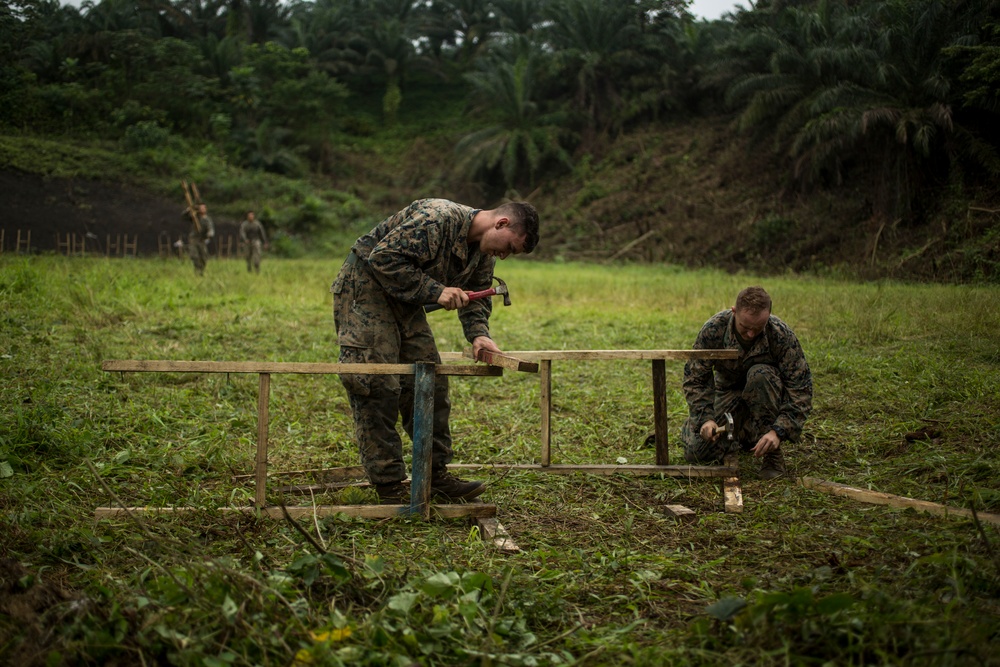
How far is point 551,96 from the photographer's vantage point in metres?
31.2

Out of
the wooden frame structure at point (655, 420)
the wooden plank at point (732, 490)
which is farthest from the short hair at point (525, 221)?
A: the wooden plank at point (732, 490)

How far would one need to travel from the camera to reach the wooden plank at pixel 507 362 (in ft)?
10.7

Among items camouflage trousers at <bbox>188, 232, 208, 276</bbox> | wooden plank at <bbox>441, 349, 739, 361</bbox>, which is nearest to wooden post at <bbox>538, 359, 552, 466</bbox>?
wooden plank at <bbox>441, 349, 739, 361</bbox>

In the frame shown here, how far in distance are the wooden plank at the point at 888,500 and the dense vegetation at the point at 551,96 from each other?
7.60 m

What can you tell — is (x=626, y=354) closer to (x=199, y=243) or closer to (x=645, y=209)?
(x=199, y=243)

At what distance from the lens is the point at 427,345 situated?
3887 mm

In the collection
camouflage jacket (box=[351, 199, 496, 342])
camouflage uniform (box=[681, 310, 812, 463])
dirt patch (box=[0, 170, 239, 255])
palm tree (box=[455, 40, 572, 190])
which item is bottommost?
camouflage uniform (box=[681, 310, 812, 463])

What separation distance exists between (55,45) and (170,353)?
10.5m

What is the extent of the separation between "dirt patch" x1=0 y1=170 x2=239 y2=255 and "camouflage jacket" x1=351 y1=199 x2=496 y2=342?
1282 centimetres

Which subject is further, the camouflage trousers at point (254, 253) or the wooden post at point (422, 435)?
the camouflage trousers at point (254, 253)

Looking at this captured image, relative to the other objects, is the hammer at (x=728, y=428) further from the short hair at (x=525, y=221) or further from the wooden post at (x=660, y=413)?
the short hair at (x=525, y=221)

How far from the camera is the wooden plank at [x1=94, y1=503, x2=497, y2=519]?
342 cm

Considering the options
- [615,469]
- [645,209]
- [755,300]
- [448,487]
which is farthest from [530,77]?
[448,487]

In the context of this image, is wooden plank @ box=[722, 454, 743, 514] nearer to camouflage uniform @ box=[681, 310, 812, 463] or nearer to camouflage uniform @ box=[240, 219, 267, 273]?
camouflage uniform @ box=[681, 310, 812, 463]
